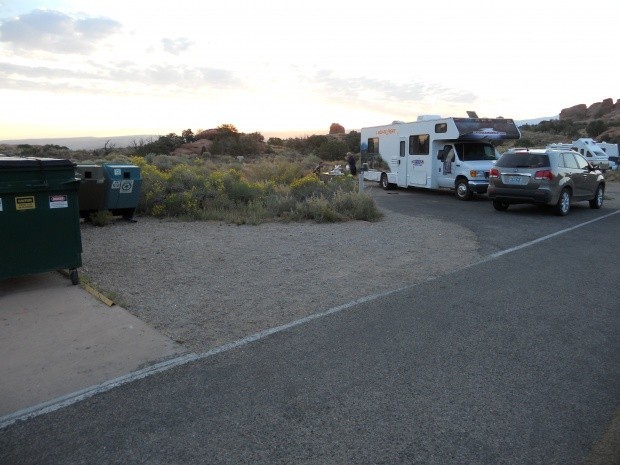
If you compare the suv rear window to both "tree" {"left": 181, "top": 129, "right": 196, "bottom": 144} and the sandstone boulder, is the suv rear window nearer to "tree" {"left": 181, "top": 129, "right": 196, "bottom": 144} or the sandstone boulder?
"tree" {"left": 181, "top": 129, "right": 196, "bottom": 144}

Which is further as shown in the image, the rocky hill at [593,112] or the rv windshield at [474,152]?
the rocky hill at [593,112]

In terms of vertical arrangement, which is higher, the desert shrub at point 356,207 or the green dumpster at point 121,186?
the green dumpster at point 121,186

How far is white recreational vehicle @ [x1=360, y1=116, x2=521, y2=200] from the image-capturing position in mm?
19203

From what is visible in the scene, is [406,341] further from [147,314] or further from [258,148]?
[258,148]

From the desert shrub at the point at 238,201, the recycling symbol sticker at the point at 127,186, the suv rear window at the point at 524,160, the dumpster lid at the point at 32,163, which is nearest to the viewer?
the dumpster lid at the point at 32,163

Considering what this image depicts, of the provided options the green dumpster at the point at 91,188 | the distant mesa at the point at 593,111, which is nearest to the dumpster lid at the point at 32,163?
the green dumpster at the point at 91,188

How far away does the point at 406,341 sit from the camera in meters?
5.33

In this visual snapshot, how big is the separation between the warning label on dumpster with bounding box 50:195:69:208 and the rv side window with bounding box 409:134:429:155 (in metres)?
16.0

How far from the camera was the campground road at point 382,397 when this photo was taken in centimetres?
348

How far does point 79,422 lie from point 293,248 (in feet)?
20.8

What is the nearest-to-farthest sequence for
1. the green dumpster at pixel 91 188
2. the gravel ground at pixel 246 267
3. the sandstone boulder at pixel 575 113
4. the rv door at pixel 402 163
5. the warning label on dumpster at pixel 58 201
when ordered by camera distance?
the gravel ground at pixel 246 267
the warning label on dumpster at pixel 58 201
the green dumpster at pixel 91 188
the rv door at pixel 402 163
the sandstone boulder at pixel 575 113

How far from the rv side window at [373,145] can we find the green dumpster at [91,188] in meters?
14.8

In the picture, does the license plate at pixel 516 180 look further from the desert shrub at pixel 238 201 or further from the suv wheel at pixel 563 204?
the desert shrub at pixel 238 201

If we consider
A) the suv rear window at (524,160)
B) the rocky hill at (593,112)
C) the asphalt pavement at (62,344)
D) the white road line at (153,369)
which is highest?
the rocky hill at (593,112)
